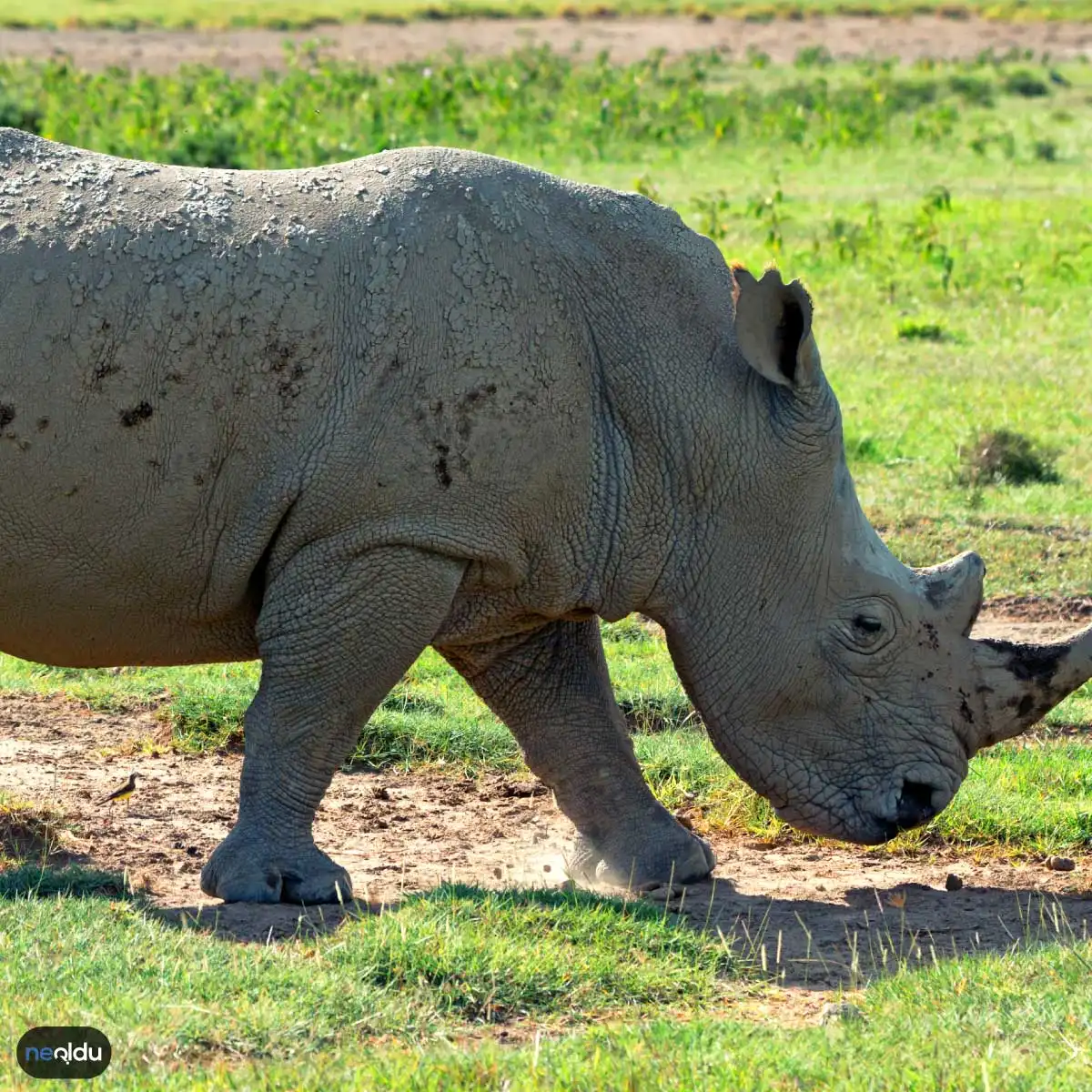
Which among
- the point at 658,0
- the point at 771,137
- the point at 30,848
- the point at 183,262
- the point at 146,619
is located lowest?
the point at 30,848

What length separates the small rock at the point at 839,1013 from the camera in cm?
510

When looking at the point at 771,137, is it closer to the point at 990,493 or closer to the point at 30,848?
the point at 990,493

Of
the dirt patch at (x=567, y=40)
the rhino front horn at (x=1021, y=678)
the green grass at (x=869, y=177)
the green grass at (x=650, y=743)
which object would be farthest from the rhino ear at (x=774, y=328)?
the dirt patch at (x=567, y=40)

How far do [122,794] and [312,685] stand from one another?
1536mm

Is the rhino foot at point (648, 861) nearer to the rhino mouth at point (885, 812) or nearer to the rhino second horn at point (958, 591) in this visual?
the rhino mouth at point (885, 812)

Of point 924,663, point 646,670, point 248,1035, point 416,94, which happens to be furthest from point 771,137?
point 248,1035

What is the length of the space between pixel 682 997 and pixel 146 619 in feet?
6.43

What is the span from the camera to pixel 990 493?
11023 mm

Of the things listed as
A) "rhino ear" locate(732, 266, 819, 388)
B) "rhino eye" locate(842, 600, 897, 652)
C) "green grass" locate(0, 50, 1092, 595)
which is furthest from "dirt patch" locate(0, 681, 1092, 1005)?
"green grass" locate(0, 50, 1092, 595)

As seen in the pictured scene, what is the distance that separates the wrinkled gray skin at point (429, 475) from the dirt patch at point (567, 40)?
2851 cm

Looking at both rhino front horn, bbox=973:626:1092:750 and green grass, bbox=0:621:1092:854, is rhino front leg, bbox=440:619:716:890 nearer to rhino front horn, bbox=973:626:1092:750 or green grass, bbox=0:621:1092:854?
green grass, bbox=0:621:1092:854

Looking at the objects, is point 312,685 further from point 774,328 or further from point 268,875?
point 774,328

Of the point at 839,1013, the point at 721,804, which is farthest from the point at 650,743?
the point at 839,1013
